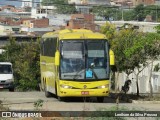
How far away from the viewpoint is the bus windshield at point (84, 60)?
23.8 meters

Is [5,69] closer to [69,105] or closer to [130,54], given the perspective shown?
[130,54]

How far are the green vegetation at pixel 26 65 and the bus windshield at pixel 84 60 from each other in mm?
21819

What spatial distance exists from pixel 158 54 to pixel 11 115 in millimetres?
16931

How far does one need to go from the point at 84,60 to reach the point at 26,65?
23965 millimetres

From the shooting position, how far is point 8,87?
37531 mm

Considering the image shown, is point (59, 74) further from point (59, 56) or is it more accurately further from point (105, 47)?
point (105, 47)

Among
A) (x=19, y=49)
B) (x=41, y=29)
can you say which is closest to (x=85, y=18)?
(x=41, y=29)

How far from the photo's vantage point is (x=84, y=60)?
78.6ft

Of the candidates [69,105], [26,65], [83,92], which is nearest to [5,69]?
[26,65]

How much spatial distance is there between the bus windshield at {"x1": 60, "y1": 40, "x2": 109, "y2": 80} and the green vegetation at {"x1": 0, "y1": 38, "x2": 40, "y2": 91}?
21819 mm

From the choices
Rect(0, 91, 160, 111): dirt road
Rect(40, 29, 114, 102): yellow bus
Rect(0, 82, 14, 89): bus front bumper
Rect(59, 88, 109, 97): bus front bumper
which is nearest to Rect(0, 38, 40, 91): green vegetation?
Rect(0, 82, 14, 89): bus front bumper

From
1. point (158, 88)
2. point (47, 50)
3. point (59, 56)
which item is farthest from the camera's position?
point (158, 88)

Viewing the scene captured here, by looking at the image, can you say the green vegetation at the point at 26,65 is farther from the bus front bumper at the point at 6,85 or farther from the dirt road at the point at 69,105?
the dirt road at the point at 69,105

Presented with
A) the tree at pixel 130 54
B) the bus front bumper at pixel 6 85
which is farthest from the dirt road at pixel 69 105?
the bus front bumper at pixel 6 85
